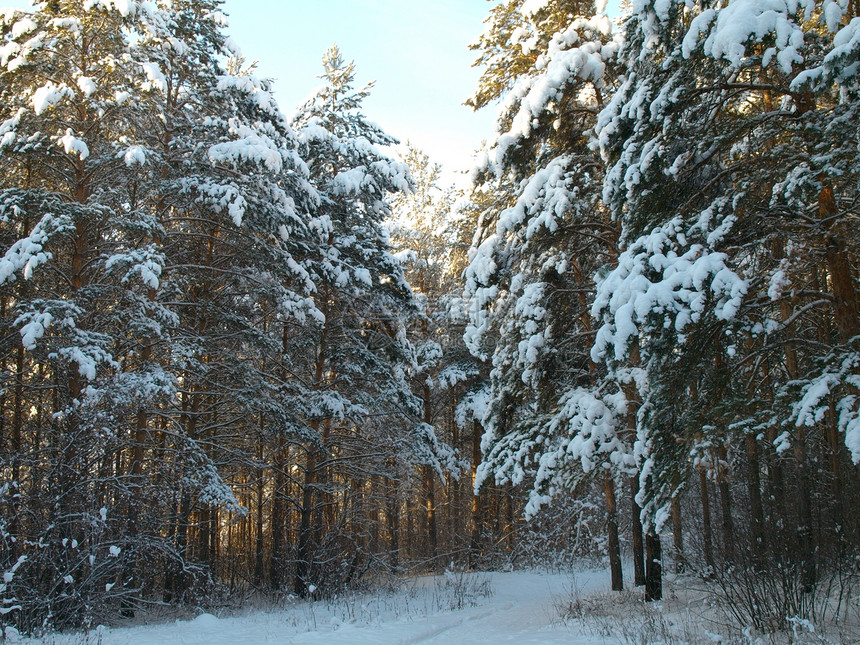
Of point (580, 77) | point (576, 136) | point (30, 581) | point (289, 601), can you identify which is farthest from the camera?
point (289, 601)

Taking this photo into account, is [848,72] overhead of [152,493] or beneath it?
overhead

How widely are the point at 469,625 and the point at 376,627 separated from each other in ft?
4.98

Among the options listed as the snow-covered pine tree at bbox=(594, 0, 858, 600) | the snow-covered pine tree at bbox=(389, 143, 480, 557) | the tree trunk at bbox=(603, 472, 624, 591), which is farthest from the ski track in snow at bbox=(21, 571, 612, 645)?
the snow-covered pine tree at bbox=(389, 143, 480, 557)

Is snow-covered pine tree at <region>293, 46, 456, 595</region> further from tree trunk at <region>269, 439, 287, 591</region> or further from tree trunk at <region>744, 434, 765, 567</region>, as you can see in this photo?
tree trunk at <region>744, 434, 765, 567</region>

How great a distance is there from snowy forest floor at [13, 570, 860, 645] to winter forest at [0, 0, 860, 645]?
132 mm

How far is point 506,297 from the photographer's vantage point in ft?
36.3

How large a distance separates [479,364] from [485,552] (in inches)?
254

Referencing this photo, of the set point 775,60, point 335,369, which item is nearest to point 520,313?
point 775,60

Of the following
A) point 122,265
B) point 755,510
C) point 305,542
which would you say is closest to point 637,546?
point 755,510

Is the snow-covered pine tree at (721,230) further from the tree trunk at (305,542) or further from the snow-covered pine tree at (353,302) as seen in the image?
the tree trunk at (305,542)

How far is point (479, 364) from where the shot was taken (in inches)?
791

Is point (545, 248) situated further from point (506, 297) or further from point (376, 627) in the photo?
point (376, 627)

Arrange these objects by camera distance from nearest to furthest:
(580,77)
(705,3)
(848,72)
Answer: (848,72) → (705,3) → (580,77)

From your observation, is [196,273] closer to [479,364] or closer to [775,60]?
[479,364]
